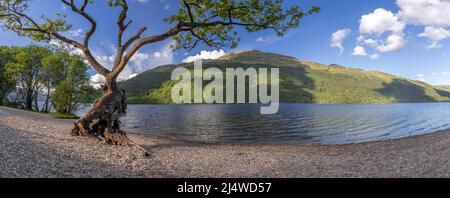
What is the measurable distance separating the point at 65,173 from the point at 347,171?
12.8 meters

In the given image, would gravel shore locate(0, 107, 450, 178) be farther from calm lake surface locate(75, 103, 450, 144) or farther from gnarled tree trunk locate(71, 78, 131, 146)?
calm lake surface locate(75, 103, 450, 144)

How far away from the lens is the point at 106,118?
20484mm

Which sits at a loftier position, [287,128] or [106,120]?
[106,120]

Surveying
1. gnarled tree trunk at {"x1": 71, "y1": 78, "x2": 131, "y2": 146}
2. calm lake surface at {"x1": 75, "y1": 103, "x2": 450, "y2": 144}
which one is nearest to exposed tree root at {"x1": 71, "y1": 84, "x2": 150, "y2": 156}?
gnarled tree trunk at {"x1": 71, "y1": 78, "x2": 131, "y2": 146}

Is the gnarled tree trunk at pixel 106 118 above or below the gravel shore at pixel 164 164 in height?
above

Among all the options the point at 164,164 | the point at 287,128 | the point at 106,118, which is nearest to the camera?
the point at 164,164

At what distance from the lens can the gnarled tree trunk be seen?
2033 centimetres

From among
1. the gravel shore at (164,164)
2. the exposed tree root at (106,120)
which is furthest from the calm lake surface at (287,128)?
the gravel shore at (164,164)

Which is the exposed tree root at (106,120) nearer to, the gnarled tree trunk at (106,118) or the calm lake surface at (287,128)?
the gnarled tree trunk at (106,118)

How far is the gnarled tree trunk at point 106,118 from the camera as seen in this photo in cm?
2033

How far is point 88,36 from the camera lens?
21812mm

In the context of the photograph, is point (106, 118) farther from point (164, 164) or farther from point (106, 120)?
point (164, 164)

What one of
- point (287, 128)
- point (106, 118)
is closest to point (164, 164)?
point (106, 118)
